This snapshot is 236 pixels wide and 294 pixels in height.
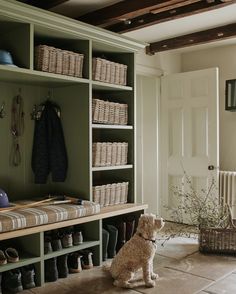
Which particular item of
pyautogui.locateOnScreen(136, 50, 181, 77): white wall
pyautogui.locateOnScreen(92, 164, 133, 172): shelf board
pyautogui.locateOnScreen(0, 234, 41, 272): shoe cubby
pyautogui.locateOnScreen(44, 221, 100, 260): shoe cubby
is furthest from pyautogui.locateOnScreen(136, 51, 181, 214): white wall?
pyautogui.locateOnScreen(0, 234, 41, 272): shoe cubby

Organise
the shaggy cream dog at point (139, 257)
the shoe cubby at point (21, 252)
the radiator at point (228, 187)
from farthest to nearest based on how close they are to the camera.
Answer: the radiator at point (228, 187) < the shaggy cream dog at point (139, 257) < the shoe cubby at point (21, 252)

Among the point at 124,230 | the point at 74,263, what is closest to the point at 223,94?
the point at 124,230

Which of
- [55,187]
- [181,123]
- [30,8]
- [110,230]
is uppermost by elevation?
[30,8]

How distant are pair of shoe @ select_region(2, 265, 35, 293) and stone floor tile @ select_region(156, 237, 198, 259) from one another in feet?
4.58

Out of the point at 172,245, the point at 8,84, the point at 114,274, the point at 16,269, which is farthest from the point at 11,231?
the point at 172,245

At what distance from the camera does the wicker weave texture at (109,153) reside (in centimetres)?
333

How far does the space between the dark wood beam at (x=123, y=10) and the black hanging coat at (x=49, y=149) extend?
0.97m

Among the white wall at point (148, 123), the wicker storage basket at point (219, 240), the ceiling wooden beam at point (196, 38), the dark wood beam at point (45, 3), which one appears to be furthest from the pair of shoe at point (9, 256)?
the ceiling wooden beam at point (196, 38)

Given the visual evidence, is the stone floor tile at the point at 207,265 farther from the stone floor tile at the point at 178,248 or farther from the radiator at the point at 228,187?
the radiator at the point at 228,187

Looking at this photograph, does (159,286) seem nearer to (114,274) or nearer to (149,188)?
(114,274)

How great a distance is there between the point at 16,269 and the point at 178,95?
10.2ft

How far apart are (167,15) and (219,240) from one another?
7.46 feet

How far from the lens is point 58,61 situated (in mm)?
3000

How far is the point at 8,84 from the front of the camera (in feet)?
10.6
